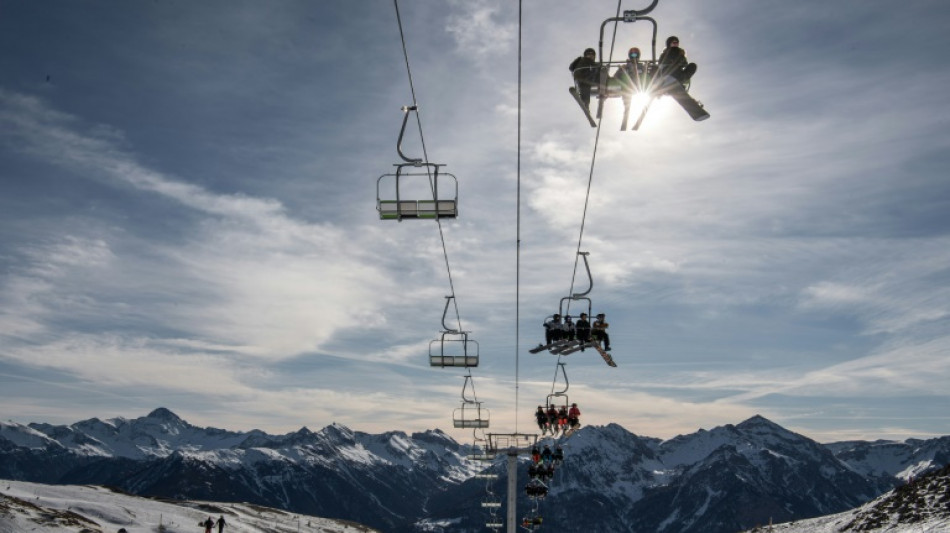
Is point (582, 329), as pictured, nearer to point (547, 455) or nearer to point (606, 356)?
point (606, 356)

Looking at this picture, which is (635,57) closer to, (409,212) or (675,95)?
(675,95)

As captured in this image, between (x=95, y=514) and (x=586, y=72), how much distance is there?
105 meters

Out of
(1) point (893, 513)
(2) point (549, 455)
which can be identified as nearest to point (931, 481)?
(1) point (893, 513)

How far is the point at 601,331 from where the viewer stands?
95.7ft

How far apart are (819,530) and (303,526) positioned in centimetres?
10622

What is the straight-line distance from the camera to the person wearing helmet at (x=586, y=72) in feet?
46.1

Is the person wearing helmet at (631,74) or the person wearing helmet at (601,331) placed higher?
the person wearing helmet at (631,74)

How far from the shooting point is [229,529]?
382 ft

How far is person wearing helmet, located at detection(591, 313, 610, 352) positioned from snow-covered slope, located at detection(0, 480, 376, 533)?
66.7 meters

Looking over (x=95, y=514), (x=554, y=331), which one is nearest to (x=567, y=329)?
(x=554, y=331)

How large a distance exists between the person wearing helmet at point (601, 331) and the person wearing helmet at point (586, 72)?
51.7ft

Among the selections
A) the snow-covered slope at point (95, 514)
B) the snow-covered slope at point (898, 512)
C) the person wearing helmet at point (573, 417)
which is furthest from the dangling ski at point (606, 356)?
the snow-covered slope at point (898, 512)

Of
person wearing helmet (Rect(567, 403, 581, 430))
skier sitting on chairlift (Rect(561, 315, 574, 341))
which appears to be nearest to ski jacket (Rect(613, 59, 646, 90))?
skier sitting on chairlift (Rect(561, 315, 574, 341))

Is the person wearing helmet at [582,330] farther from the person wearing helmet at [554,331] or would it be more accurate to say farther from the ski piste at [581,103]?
the ski piste at [581,103]
